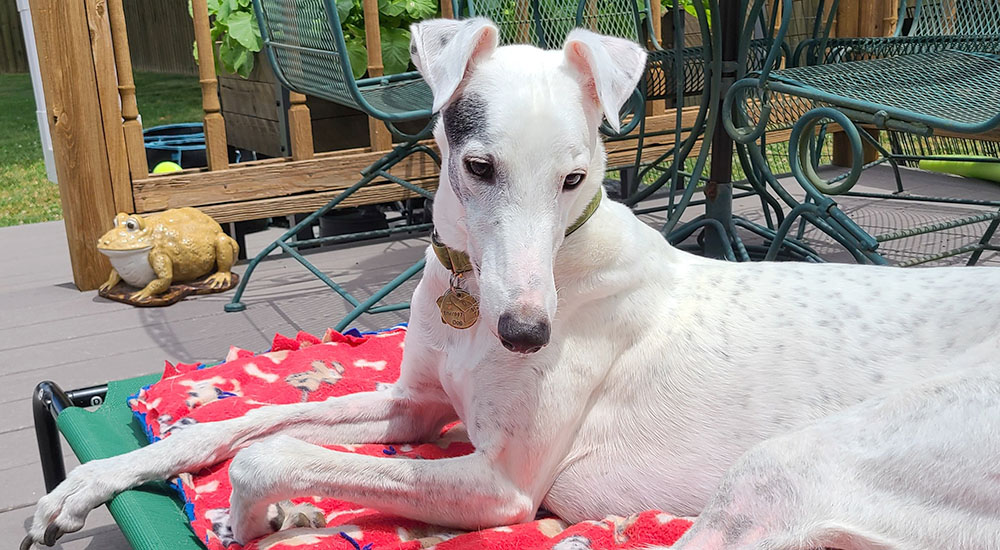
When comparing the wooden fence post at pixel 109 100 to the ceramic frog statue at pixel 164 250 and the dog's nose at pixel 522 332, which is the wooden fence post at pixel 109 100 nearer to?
the ceramic frog statue at pixel 164 250

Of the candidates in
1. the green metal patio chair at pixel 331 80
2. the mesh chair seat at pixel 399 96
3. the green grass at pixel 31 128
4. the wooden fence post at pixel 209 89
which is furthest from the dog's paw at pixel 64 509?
the green grass at pixel 31 128

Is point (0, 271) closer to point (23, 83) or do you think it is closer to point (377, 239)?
point (377, 239)

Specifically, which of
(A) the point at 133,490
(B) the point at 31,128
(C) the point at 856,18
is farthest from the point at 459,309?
(B) the point at 31,128

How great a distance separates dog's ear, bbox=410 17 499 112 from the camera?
163 centimetres

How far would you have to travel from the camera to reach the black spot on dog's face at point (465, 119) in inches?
62.6

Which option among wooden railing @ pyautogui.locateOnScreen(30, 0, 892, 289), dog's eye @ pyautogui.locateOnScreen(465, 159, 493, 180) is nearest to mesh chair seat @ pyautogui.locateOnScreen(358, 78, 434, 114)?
wooden railing @ pyautogui.locateOnScreen(30, 0, 892, 289)

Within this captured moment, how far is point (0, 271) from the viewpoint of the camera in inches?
186

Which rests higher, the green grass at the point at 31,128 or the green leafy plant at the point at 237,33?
the green leafy plant at the point at 237,33

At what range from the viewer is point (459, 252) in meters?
1.81

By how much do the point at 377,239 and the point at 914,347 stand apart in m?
3.81

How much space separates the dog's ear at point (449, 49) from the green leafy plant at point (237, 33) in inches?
129

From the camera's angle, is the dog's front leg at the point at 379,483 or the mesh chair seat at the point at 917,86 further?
the mesh chair seat at the point at 917,86

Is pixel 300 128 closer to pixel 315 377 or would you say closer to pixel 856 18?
pixel 315 377

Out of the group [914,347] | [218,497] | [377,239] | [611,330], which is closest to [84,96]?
[377,239]
